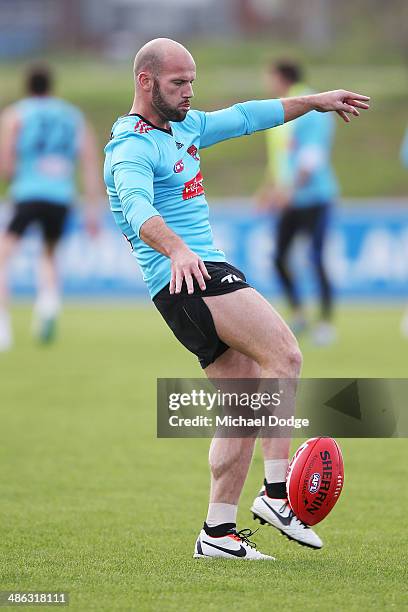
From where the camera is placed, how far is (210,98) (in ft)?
119

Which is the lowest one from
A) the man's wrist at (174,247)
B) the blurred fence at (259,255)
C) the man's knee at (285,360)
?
the man's knee at (285,360)

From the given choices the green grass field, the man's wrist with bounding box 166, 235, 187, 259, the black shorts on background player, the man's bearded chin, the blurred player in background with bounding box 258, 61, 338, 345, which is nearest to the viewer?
the green grass field

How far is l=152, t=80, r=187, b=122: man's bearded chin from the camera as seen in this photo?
216 inches

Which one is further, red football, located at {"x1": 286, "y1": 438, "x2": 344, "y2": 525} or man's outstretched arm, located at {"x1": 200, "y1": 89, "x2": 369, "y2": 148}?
man's outstretched arm, located at {"x1": 200, "y1": 89, "x2": 369, "y2": 148}

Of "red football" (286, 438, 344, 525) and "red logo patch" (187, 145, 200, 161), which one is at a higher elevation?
"red logo patch" (187, 145, 200, 161)

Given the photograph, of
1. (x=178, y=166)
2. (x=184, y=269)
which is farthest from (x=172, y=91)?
(x=184, y=269)

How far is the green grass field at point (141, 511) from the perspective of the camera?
194 inches

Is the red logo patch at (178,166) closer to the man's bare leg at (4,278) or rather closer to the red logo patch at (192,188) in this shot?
the red logo patch at (192,188)

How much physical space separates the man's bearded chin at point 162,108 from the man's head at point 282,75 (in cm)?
810

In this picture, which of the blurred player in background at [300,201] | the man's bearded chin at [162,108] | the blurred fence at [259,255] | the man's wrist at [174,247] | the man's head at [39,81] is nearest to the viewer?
the man's wrist at [174,247]

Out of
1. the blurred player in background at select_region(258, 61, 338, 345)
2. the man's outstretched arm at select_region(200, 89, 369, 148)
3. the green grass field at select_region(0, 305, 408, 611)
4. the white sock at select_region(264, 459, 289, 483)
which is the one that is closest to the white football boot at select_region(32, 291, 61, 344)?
the green grass field at select_region(0, 305, 408, 611)

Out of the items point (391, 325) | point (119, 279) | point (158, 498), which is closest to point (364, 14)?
point (119, 279)

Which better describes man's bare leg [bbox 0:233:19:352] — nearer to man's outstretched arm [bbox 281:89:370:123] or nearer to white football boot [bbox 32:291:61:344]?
white football boot [bbox 32:291:61:344]

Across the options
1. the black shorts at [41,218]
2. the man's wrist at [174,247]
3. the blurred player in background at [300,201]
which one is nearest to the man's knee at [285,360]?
the man's wrist at [174,247]
